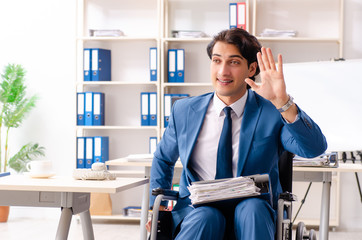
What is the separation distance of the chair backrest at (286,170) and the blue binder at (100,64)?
10.0 feet

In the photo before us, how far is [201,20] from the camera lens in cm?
521

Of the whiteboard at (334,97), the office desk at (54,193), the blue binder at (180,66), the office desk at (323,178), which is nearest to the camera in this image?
the office desk at (54,193)

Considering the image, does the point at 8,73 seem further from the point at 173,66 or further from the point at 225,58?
the point at 225,58

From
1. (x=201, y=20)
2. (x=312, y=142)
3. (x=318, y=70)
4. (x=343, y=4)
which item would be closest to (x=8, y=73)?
(x=201, y=20)

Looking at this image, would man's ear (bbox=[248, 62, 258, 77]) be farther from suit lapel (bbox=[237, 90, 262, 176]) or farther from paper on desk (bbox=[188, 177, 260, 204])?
paper on desk (bbox=[188, 177, 260, 204])

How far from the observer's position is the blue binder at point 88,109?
4.99 m

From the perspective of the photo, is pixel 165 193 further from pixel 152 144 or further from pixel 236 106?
pixel 152 144

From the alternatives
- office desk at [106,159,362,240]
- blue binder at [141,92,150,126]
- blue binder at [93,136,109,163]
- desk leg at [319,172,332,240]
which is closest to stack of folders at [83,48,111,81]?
blue binder at [141,92,150,126]

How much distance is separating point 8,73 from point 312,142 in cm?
379

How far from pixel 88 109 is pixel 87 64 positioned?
43cm

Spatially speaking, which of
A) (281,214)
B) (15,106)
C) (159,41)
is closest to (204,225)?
(281,214)

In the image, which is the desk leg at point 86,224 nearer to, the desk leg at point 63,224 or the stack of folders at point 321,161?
the desk leg at point 63,224

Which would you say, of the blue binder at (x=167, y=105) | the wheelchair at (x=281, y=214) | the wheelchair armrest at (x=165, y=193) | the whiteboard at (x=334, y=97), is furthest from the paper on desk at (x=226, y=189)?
the blue binder at (x=167, y=105)

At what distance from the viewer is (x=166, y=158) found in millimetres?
2357
